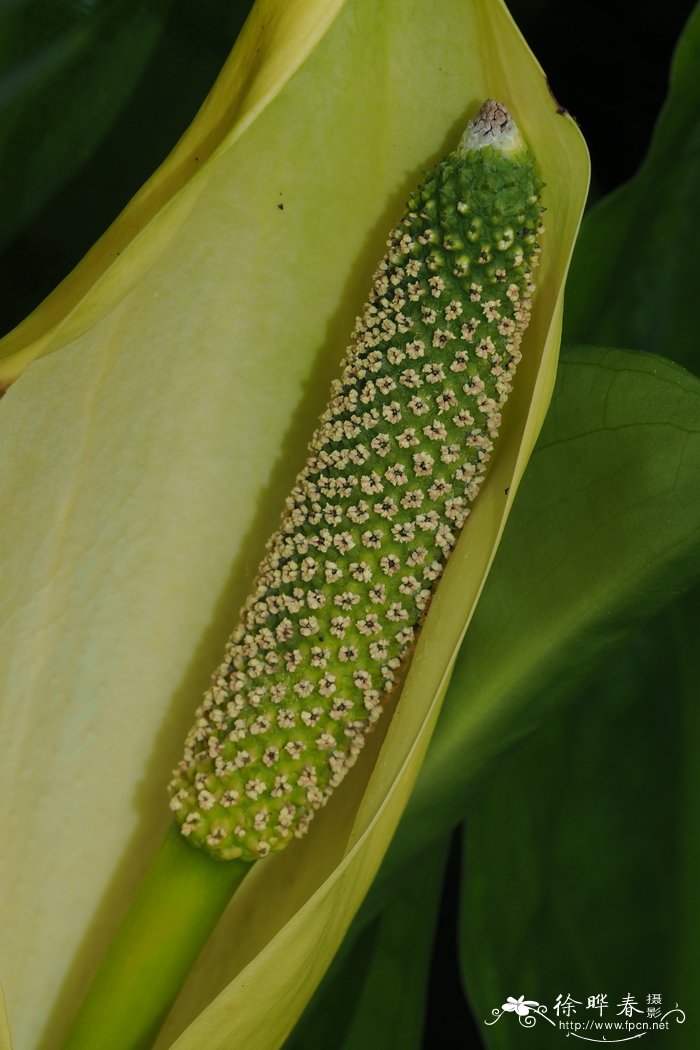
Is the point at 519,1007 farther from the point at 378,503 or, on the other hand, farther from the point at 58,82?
the point at 58,82

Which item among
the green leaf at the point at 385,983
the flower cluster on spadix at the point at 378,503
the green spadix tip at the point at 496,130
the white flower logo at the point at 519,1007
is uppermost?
the green spadix tip at the point at 496,130

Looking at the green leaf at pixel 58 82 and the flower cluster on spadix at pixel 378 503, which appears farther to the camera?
the green leaf at pixel 58 82

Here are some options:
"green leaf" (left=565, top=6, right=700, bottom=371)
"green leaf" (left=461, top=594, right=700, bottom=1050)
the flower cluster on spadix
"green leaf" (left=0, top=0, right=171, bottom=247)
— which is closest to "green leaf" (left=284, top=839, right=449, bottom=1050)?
"green leaf" (left=461, top=594, right=700, bottom=1050)

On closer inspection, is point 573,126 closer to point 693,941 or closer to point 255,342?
point 255,342

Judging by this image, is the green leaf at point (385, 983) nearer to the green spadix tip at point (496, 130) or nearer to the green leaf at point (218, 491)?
the green leaf at point (218, 491)

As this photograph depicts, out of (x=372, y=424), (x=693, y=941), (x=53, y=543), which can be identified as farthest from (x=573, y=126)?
(x=693, y=941)

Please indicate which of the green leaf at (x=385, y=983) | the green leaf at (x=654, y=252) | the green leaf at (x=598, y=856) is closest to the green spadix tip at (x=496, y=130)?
the green leaf at (x=654, y=252)
